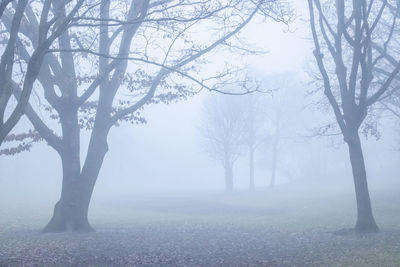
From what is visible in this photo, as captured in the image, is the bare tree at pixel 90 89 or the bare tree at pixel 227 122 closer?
the bare tree at pixel 90 89

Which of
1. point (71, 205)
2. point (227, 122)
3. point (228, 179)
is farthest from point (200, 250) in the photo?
point (228, 179)

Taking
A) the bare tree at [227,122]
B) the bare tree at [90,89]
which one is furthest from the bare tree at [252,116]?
the bare tree at [90,89]

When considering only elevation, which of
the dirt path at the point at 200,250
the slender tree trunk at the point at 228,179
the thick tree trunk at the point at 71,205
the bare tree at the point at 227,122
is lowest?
the dirt path at the point at 200,250

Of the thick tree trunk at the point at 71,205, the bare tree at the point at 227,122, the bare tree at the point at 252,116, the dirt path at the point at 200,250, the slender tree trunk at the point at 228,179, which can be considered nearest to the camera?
the dirt path at the point at 200,250

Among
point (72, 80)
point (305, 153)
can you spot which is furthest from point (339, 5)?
point (305, 153)

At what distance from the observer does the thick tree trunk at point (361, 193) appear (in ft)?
52.3

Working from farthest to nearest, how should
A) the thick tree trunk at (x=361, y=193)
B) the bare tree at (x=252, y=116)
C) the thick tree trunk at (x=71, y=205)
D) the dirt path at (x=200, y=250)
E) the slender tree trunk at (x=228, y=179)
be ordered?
1. the slender tree trunk at (x=228, y=179)
2. the bare tree at (x=252, y=116)
3. the thick tree trunk at (x=71, y=205)
4. the thick tree trunk at (x=361, y=193)
5. the dirt path at (x=200, y=250)

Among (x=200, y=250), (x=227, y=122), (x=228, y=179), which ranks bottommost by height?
(x=200, y=250)

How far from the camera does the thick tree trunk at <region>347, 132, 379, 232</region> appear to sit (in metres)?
15.9

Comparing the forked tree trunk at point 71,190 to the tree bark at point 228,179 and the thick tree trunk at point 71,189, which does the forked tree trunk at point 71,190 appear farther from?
the tree bark at point 228,179

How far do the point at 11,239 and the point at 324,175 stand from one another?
196 feet

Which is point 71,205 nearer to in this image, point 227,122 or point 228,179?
point 227,122

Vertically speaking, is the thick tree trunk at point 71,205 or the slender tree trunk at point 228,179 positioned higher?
the slender tree trunk at point 228,179

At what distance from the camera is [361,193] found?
53.3 ft
